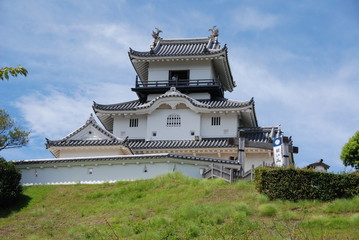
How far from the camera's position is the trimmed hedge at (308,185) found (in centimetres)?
2380

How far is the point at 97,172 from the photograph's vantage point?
32781 mm

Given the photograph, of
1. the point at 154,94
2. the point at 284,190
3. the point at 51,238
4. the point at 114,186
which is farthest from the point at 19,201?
the point at 154,94

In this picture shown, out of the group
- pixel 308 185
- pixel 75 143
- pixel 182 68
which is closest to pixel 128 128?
pixel 75 143

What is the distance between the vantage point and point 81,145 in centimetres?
3853

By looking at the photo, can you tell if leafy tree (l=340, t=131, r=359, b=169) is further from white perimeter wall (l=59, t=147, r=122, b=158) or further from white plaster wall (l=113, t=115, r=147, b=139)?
white perimeter wall (l=59, t=147, r=122, b=158)

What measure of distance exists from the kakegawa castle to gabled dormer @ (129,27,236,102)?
81mm

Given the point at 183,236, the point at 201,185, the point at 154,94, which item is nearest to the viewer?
the point at 183,236

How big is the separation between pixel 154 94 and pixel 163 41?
552 centimetres

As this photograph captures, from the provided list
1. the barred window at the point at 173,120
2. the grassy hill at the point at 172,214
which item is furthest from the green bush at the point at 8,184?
the barred window at the point at 173,120

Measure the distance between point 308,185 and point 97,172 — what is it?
44.4ft

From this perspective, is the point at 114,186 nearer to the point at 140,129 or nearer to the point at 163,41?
the point at 140,129

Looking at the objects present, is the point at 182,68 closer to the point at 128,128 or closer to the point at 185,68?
the point at 185,68

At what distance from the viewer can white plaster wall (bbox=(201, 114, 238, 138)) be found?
138 ft

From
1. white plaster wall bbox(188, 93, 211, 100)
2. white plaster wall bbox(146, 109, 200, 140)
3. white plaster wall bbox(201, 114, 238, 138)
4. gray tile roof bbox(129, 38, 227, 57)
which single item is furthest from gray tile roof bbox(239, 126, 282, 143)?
gray tile roof bbox(129, 38, 227, 57)
